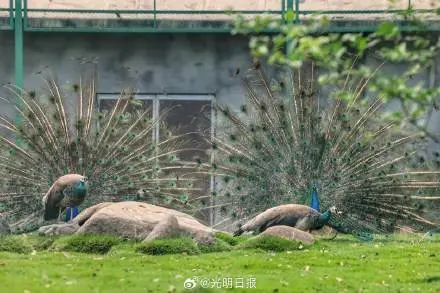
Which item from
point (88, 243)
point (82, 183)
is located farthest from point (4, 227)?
point (88, 243)

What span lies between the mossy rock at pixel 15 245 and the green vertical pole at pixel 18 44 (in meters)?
5.91

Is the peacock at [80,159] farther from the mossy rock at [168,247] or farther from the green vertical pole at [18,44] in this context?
the mossy rock at [168,247]

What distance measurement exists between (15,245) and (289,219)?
12.2ft

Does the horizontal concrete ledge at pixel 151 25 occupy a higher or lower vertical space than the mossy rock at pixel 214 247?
higher

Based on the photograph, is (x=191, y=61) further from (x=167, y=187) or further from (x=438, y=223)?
(x=438, y=223)

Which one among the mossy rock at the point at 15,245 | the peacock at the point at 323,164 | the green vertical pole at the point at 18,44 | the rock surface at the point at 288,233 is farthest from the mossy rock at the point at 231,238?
the green vertical pole at the point at 18,44

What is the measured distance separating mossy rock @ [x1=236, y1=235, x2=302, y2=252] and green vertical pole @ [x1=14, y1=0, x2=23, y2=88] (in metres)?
6.69

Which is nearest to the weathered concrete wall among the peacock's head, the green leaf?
the peacock's head

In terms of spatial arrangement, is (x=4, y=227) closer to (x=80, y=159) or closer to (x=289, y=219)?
(x=80, y=159)

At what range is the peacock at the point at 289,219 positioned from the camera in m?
17.0

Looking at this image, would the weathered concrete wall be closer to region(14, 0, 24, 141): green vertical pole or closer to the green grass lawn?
region(14, 0, 24, 141): green vertical pole

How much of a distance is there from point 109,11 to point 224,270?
955cm

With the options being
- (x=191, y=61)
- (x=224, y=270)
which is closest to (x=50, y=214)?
(x=224, y=270)

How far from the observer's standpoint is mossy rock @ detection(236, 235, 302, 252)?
15.6m
